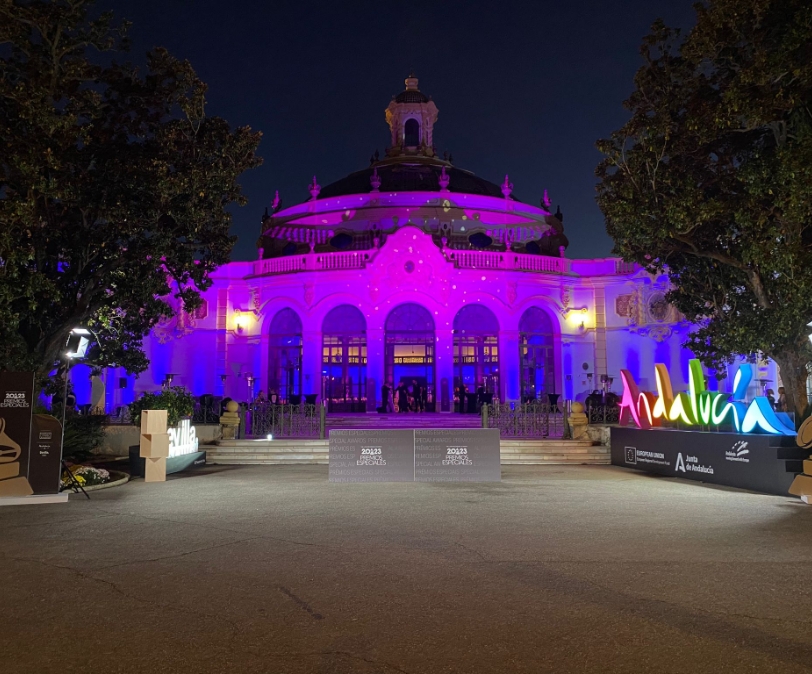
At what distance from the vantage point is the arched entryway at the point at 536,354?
34.6m

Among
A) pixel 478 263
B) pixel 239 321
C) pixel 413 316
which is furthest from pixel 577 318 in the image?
pixel 239 321

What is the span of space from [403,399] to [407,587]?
983 inches

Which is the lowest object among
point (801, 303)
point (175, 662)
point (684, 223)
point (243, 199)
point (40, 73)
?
point (175, 662)

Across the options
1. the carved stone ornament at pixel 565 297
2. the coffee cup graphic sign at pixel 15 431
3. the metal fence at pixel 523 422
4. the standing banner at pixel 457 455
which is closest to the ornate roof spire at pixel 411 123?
the carved stone ornament at pixel 565 297

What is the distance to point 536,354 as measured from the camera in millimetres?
34938

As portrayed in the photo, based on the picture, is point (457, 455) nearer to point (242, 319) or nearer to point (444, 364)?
point (444, 364)

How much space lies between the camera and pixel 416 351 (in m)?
33.5

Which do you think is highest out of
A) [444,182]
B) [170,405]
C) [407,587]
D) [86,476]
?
[444,182]

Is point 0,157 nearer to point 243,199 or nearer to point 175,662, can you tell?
point 243,199

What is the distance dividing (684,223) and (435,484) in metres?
8.39

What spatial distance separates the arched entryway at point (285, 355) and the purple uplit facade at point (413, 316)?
0.07 metres

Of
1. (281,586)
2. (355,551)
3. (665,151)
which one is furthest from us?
(665,151)

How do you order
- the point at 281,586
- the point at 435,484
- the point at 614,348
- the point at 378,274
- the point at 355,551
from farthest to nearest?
the point at 614,348, the point at 378,274, the point at 435,484, the point at 355,551, the point at 281,586

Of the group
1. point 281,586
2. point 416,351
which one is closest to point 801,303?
point 281,586
